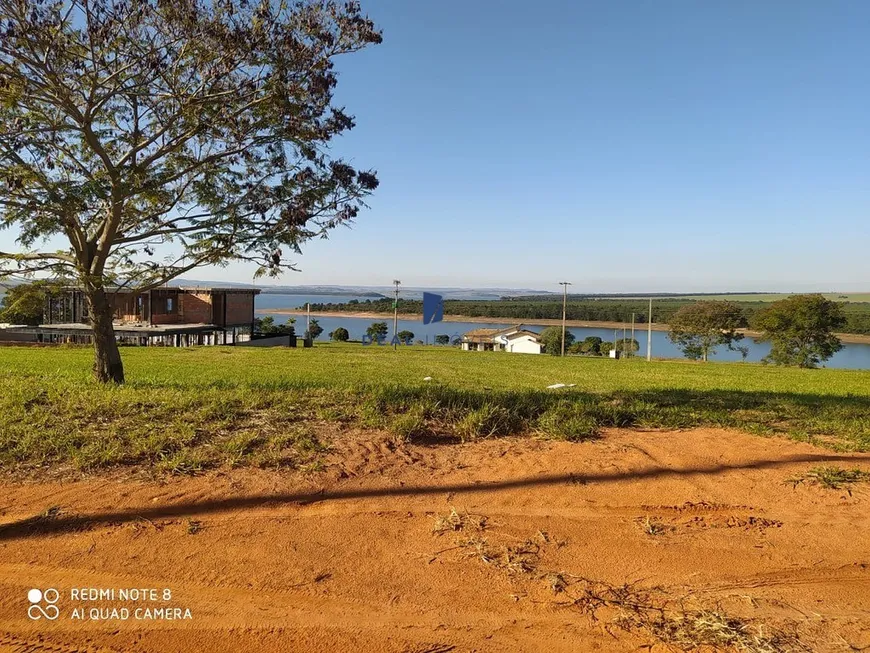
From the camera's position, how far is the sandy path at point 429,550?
2.38 m

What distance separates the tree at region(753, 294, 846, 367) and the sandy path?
40.3 m

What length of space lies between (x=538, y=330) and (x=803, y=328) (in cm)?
6443

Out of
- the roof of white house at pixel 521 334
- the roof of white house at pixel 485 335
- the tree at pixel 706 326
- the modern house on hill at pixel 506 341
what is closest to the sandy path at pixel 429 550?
the tree at pixel 706 326

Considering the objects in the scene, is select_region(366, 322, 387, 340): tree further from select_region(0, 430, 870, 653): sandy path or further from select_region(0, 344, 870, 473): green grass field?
select_region(0, 430, 870, 653): sandy path

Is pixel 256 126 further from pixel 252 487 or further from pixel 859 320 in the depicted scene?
pixel 859 320

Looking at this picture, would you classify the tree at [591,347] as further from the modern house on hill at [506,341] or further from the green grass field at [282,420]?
the green grass field at [282,420]

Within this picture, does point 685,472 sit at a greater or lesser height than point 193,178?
lesser

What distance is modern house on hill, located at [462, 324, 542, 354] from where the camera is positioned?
227ft

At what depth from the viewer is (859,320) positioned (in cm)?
8250

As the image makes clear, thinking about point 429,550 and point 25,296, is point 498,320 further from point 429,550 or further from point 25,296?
point 429,550

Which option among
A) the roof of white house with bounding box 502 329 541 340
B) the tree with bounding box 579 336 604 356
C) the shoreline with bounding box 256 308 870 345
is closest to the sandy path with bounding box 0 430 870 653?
the tree with bounding box 579 336 604 356

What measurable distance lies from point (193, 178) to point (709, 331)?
47381 mm

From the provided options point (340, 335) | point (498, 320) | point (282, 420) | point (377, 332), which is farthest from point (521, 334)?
point (282, 420)

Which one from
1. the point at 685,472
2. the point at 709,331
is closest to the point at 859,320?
the point at 709,331
